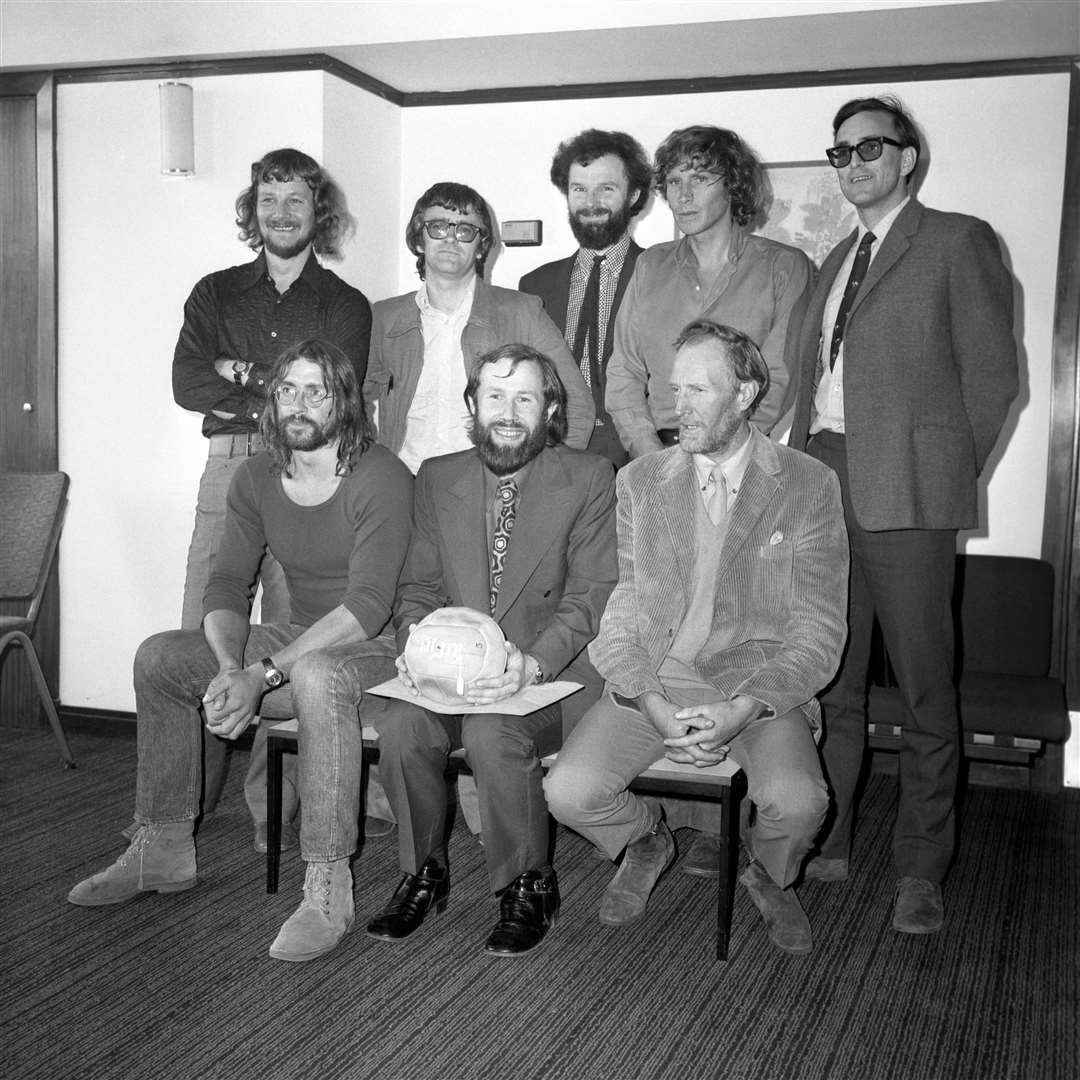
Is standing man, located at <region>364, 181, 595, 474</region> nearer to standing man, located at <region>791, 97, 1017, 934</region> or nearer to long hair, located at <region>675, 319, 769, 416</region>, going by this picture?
long hair, located at <region>675, 319, 769, 416</region>

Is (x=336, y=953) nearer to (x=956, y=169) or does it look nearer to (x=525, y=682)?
(x=525, y=682)

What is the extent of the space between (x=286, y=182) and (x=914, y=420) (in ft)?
7.37

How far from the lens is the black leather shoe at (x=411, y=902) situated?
2924 mm

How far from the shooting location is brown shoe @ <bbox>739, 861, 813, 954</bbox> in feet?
9.57

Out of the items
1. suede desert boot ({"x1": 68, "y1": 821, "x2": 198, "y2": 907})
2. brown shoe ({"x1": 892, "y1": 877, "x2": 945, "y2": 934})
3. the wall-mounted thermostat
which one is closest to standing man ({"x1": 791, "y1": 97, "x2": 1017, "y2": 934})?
brown shoe ({"x1": 892, "y1": 877, "x2": 945, "y2": 934})

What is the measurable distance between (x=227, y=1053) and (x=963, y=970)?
5.25ft

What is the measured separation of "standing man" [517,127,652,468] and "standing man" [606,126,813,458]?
23cm

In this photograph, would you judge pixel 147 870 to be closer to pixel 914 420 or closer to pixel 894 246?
pixel 914 420

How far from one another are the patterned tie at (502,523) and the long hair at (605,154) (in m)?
1.21

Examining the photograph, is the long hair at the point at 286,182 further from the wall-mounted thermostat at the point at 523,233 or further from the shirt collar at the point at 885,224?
the shirt collar at the point at 885,224

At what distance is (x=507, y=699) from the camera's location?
9.45ft

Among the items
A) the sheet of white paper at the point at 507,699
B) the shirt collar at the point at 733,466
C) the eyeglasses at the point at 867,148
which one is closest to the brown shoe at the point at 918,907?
the sheet of white paper at the point at 507,699

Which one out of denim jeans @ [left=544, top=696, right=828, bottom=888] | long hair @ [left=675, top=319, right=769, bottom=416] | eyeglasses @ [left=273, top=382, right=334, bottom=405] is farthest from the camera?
eyeglasses @ [left=273, top=382, right=334, bottom=405]

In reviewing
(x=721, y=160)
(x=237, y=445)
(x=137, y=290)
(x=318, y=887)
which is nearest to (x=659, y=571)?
(x=318, y=887)
